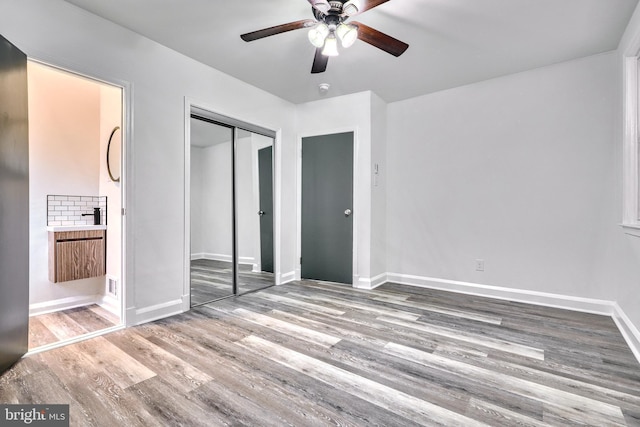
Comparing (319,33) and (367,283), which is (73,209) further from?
(367,283)

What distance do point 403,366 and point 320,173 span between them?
2.79 metres

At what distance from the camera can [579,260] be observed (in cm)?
307

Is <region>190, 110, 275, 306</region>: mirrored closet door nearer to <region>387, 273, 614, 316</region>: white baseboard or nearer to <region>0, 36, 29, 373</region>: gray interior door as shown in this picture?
<region>0, 36, 29, 373</region>: gray interior door

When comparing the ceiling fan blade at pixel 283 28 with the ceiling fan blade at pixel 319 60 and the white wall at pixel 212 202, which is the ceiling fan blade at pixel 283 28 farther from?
the white wall at pixel 212 202

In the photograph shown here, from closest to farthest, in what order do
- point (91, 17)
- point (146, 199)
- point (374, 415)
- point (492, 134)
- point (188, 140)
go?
point (374, 415) → point (91, 17) → point (146, 199) → point (188, 140) → point (492, 134)

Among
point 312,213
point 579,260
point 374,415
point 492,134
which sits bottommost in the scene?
point 374,415

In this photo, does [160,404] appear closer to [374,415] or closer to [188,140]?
[374,415]

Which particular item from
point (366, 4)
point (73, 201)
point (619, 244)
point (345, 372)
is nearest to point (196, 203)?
point (73, 201)

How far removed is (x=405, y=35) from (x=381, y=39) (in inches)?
24.6

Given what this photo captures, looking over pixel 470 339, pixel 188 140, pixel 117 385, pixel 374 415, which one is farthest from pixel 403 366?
pixel 188 140

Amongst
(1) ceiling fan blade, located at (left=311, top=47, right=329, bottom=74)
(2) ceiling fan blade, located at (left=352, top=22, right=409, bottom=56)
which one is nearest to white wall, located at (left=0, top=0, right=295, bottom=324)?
(1) ceiling fan blade, located at (left=311, top=47, right=329, bottom=74)

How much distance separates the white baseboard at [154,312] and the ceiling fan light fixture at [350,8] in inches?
110

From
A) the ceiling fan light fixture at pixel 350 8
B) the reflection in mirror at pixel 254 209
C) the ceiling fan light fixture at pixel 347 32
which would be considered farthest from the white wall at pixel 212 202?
the ceiling fan light fixture at pixel 350 8

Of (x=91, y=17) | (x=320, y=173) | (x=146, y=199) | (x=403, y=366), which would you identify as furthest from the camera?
(x=320, y=173)
